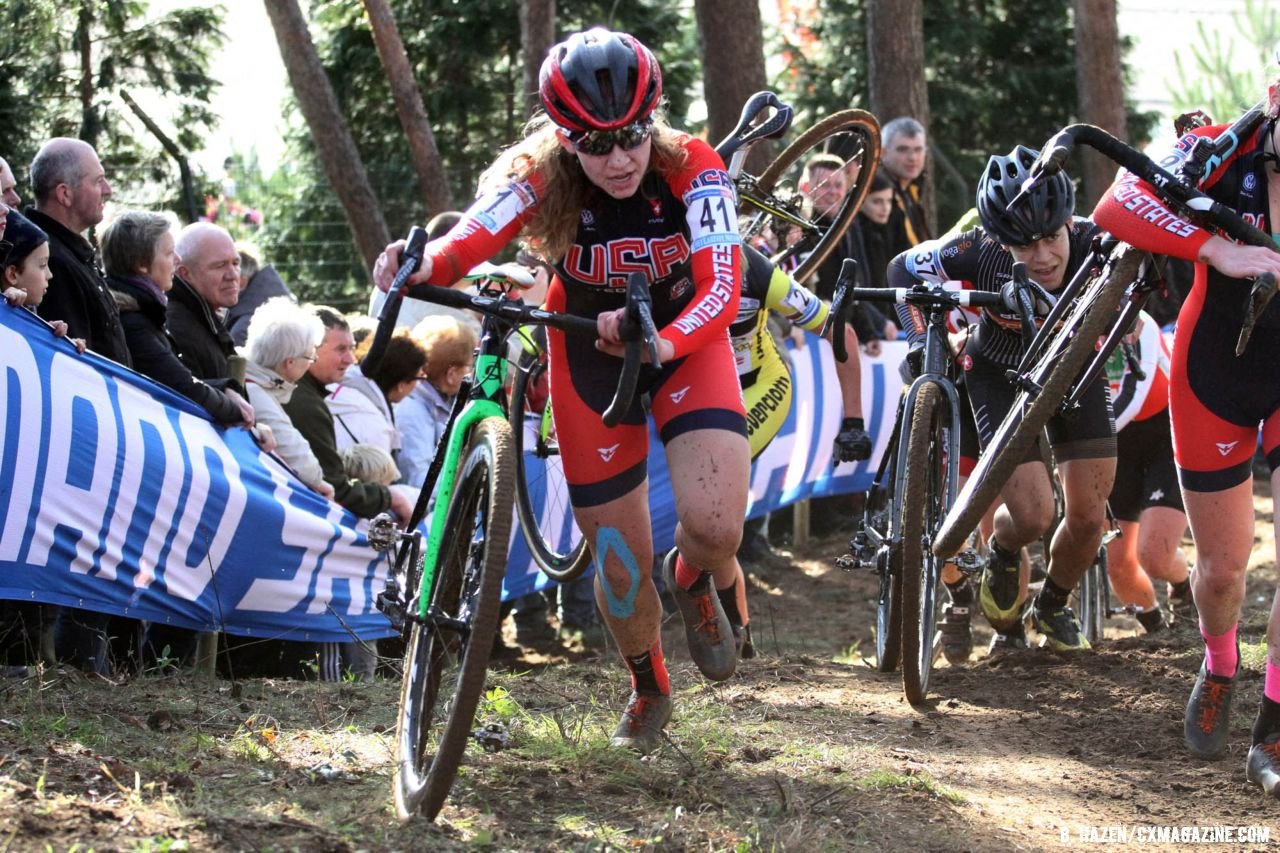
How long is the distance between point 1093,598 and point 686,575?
3415 millimetres

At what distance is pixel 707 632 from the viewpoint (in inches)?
211

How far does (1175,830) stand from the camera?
15.1ft

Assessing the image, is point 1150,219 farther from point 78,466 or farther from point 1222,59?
point 1222,59

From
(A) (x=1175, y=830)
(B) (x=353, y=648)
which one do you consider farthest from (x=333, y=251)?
(A) (x=1175, y=830)

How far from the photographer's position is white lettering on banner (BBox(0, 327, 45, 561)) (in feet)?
18.4

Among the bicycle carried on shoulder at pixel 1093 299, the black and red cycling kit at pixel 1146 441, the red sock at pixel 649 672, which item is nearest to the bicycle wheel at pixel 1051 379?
the bicycle carried on shoulder at pixel 1093 299

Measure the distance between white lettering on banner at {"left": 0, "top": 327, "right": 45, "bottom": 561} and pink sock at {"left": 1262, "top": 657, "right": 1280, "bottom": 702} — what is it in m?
4.19

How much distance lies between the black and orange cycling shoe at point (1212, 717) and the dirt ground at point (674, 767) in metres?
0.08

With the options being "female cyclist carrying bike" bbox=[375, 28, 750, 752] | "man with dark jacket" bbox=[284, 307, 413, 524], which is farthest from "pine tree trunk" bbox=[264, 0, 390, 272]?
"female cyclist carrying bike" bbox=[375, 28, 750, 752]

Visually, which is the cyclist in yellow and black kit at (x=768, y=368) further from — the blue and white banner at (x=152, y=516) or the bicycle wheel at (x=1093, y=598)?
the blue and white banner at (x=152, y=516)

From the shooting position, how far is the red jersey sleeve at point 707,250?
15.2 feet

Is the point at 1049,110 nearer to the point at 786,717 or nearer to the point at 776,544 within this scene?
the point at 776,544

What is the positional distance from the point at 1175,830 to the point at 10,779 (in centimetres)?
320

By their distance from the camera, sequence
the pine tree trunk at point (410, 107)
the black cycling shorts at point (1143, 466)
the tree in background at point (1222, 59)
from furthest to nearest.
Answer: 1. the tree in background at point (1222, 59)
2. the pine tree trunk at point (410, 107)
3. the black cycling shorts at point (1143, 466)
